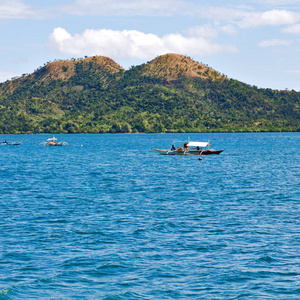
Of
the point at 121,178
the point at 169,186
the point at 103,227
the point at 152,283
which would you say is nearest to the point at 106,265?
the point at 152,283

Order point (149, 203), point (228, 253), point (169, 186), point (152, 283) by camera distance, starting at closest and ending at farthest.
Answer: point (152, 283), point (228, 253), point (149, 203), point (169, 186)

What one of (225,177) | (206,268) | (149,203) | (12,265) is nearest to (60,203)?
(149,203)

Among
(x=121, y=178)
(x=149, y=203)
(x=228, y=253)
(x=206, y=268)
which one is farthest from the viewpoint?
(x=121, y=178)

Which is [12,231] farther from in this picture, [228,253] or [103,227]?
[228,253]

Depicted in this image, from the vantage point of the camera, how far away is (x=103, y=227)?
39938 mm

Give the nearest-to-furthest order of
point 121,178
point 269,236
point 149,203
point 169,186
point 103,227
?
point 269,236, point 103,227, point 149,203, point 169,186, point 121,178

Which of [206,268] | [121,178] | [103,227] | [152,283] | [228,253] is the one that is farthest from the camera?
[121,178]

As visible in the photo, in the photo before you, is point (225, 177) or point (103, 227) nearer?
point (103, 227)

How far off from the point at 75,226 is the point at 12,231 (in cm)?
494

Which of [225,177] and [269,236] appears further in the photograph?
[225,177]

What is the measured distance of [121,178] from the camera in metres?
82.7

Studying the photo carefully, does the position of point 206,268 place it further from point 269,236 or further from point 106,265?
point 269,236

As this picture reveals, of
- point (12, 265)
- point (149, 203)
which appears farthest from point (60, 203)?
point (12, 265)

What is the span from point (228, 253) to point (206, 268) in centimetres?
341
